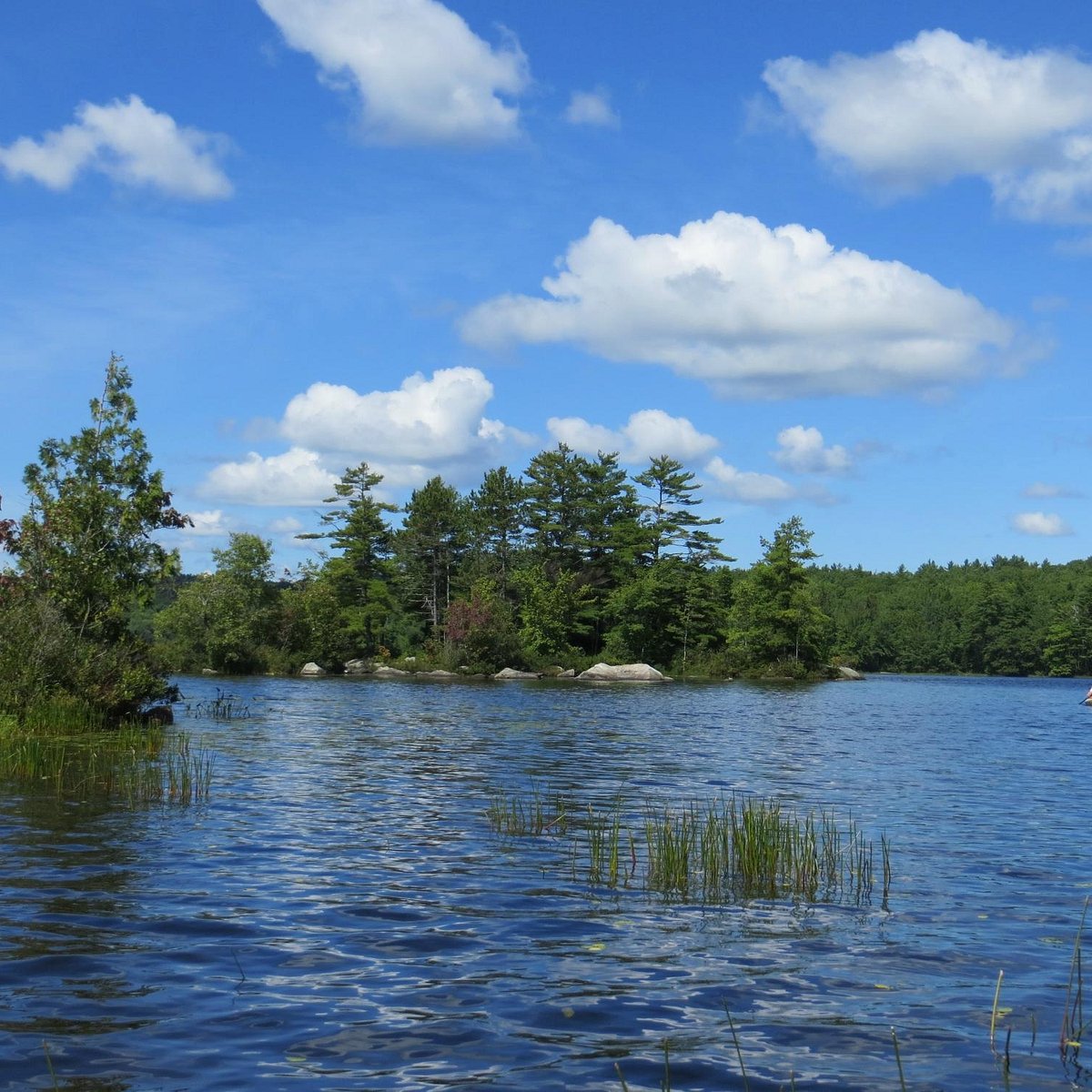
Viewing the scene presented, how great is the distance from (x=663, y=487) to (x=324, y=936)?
101633mm

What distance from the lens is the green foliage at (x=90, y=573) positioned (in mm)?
26688

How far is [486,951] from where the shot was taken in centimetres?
1016

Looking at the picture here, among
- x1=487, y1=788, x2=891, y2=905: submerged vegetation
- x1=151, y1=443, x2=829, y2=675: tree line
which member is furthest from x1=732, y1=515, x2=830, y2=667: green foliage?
x1=487, y1=788, x2=891, y2=905: submerged vegetation

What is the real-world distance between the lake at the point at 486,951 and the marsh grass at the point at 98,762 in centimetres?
76

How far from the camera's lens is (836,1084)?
23.8 feet

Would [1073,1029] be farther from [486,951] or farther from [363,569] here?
[363,569]

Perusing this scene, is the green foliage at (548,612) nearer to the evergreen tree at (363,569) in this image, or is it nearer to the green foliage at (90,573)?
the evergreen tree at (363,569)

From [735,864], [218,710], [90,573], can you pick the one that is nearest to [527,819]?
[735,864]

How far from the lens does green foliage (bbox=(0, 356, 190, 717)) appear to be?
26.7m

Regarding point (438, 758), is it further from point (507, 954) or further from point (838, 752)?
point (507, 954)

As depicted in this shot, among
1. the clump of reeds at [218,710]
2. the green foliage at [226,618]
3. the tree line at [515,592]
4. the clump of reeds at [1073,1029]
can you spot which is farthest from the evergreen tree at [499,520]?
the clump of reeds at [1073,1029]

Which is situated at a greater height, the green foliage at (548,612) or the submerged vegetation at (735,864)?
the green foliage at (548,612)

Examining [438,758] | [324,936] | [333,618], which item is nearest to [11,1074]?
[324,936]

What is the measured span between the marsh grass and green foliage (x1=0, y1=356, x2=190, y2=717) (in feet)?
2.94
